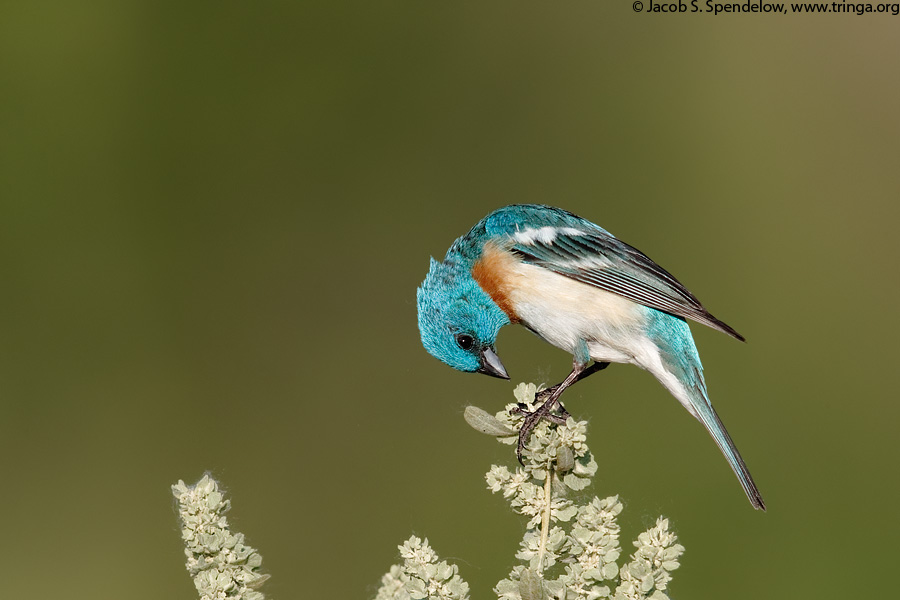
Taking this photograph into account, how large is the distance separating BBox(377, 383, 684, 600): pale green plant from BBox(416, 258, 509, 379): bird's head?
3.03 feet

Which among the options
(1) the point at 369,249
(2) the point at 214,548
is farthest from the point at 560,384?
(1) the point at 369,249

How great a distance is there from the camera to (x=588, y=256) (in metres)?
2.23

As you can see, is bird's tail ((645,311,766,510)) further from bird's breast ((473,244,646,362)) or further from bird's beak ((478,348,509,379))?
bird's beak ((478,348,509,379))

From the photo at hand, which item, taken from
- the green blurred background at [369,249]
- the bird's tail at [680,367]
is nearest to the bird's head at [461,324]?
the bird's tail at [680,367]

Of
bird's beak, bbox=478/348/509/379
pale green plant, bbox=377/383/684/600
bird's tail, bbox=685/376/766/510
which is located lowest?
pale green plant, bbox=377/383/684/600

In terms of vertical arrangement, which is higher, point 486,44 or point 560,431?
point 486,44

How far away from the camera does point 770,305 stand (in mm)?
3230

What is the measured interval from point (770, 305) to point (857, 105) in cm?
85

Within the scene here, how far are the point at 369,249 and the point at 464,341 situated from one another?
133 cm

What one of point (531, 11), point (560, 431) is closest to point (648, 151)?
point (531, 11)

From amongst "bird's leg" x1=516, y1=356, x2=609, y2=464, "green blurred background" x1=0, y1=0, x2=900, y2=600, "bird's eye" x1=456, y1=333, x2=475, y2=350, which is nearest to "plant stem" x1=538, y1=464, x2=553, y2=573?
"bird's leg" x1=516, y1=356, x2=609, y2=464

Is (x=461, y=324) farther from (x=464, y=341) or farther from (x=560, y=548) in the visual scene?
(x=560, y=548)

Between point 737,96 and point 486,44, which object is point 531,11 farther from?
point 737,96

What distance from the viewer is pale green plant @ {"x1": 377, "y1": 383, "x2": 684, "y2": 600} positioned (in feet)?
3.27
